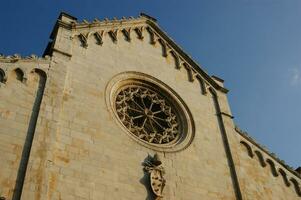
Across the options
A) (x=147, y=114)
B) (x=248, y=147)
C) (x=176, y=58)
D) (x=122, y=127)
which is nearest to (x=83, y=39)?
(x=147, y=114)

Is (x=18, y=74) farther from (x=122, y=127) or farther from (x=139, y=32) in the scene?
(x=139, y=32)

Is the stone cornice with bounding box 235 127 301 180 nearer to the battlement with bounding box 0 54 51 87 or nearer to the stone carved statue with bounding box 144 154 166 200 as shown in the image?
the stone carved statue with bounding box 144 154 166 200

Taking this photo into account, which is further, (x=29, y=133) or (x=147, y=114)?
(x=147, y=114)

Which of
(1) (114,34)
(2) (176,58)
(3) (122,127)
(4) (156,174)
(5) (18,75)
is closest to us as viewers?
(5) (18,75)

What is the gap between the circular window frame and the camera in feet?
48.0

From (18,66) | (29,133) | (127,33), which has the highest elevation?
(127,33)

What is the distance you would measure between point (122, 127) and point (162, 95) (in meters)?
3.48

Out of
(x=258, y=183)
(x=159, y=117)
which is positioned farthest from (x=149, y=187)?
(x=258, y=183)

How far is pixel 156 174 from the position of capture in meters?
13.5

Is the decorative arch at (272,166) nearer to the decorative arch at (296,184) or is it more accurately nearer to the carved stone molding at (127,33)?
the decorative arch at (296,184)

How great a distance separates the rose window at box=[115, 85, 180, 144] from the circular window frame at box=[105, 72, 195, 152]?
15cm

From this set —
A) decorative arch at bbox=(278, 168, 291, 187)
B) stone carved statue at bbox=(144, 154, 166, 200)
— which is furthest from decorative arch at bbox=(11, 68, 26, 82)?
decorative arch at bbox=(278, 168, 291, 187)

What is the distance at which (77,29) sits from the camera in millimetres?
16531

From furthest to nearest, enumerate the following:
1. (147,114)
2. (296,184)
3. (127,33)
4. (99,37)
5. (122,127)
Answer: (127,33) → (296,184) → (99,37) → (147,114) → (122,127)
